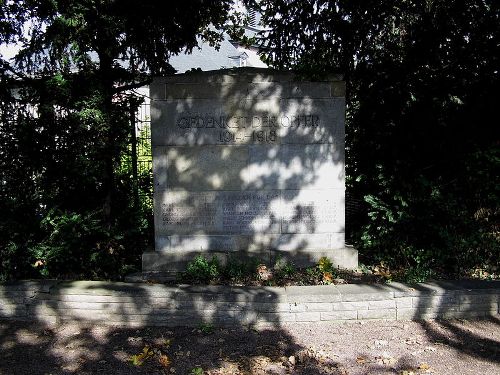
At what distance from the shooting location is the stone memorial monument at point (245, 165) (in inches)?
227

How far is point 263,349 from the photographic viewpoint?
4.13 metres

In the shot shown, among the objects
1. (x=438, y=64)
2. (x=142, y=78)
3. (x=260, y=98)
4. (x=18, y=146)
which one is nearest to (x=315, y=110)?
(x=260, y=98)

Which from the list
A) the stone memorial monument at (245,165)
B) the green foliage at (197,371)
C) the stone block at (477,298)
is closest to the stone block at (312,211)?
the stone memorial monument at (245,165)

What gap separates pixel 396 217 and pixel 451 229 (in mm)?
663

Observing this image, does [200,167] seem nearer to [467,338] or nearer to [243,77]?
[243,77]

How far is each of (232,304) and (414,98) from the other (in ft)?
12.2

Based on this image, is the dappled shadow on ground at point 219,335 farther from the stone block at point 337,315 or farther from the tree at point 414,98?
the tree at point 414,98

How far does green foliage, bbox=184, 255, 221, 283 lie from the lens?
539 centimetres

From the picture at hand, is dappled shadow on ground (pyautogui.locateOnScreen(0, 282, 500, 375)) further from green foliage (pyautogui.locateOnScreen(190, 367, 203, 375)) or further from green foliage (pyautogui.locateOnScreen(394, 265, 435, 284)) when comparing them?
green foliage (pyautogui.locateOnScreen(394, 265, 435, 284))

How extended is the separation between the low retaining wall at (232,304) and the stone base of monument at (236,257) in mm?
1025

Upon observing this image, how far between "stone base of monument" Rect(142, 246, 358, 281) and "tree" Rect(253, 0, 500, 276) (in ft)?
2.39

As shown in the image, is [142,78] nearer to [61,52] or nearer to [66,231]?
[61,52]

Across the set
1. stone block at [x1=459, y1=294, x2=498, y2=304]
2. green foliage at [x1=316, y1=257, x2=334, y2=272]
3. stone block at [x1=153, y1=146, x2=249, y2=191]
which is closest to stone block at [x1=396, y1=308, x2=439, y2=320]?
stone block at [x1=459, y1=294, x2=498, y2=304]

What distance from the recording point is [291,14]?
6207 mm
